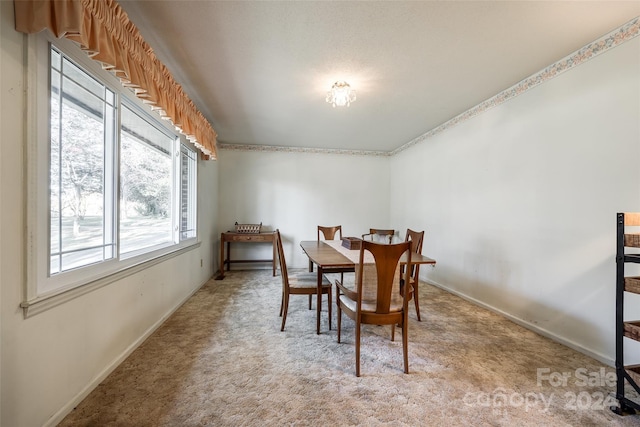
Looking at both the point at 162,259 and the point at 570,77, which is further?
the point at 162,259

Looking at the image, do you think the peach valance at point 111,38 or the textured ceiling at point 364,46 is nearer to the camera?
the peach valance at point 111,38

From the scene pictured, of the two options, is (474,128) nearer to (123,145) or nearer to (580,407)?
(580,407)

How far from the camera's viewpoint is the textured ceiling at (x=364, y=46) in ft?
5.37

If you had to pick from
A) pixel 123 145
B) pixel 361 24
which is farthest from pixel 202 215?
pixel 361 24

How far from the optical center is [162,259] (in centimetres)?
252

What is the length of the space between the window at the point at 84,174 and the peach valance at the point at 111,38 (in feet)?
0.47

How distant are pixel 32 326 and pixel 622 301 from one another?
3.01 m

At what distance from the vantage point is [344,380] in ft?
5.58

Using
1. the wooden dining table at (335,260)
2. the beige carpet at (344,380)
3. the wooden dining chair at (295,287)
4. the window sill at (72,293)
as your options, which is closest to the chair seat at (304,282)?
the wooden dining chair at (295,287)

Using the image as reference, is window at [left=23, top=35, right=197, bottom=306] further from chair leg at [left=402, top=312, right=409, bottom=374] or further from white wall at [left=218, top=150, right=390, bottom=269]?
white wall at [left=218, top=150, right=390, bottom=269]

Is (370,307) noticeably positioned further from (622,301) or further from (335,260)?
(622,301)

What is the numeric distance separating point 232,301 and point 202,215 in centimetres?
148

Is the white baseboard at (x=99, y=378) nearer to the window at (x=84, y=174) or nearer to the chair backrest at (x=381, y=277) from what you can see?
the window at (x=84, y=174)

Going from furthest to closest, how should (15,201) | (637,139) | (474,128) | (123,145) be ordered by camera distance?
(474,128) < (123,145) < (637,139) < (15,201)
